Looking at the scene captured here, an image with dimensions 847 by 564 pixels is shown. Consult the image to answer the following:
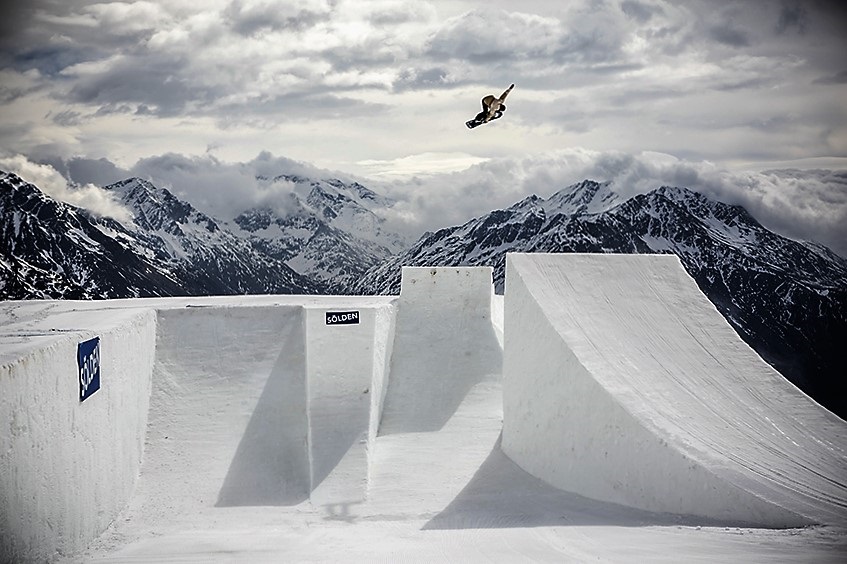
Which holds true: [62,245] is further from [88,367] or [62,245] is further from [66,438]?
[66,438]

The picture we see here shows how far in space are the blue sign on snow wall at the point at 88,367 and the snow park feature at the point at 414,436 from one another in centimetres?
15

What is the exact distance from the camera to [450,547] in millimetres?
11680

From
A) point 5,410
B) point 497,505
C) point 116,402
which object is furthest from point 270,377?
point 5,410

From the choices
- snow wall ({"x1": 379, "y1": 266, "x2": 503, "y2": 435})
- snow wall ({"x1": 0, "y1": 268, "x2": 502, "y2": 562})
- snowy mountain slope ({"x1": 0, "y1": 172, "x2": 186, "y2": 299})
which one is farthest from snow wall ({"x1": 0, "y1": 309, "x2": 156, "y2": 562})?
snowy mountain slope ({"x1": 0, "y1": 172, "x2": 186, "y2": 299})

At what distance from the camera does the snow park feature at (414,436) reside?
11.2m

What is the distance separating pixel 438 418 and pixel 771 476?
8690mm

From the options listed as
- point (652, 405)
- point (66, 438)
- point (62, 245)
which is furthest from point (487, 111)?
point (62, 245)

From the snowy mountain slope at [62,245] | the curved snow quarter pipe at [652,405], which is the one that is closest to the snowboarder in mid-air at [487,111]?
the curved snow quarter pipe at [652,405]

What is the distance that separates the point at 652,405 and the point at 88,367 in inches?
373

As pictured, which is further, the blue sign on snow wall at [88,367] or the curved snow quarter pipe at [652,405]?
the curved snow quarter pipe at [652,405]

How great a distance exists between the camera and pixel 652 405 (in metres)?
14.6

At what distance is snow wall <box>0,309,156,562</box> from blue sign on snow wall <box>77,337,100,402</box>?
13cm

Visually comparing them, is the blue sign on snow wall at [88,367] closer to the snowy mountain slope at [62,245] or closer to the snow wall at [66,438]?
the snow wall at [66,438]

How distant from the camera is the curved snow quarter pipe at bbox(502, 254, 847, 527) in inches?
509
